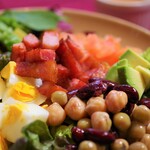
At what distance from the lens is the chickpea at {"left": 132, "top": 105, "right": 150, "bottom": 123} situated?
5.78 feet

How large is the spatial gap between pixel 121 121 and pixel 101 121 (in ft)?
0.32

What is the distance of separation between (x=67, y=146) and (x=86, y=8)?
6.90 ft

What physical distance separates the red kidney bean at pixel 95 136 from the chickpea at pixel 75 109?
12 centimetres

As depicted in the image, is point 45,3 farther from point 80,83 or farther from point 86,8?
point 80,83

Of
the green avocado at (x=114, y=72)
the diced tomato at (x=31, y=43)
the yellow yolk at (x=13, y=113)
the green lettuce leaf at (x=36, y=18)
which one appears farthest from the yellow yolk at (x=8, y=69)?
the green lettuce leaf at (x=36, y=18)

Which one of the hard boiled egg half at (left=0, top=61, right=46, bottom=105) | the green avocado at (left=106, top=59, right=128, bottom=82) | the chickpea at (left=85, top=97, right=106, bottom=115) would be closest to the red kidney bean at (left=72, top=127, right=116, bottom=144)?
the chickpea at (left=85, top=97, right=106, bottom=115)

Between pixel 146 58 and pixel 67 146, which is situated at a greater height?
pixel 146 58

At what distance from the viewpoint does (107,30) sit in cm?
295

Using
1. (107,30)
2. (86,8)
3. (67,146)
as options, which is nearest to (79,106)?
(67,146)

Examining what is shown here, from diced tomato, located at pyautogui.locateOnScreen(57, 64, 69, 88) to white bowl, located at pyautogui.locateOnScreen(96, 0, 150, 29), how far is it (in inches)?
41.7

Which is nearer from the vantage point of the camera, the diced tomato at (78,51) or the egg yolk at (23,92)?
the egg yolk at (23,92)

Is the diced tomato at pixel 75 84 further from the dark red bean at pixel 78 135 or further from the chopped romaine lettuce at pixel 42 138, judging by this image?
the dark red bean at pixel 78 135

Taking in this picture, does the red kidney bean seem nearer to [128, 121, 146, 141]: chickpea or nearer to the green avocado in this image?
[128, 121, 146, 141]: chickpea

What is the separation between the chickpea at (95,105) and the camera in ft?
5.76
